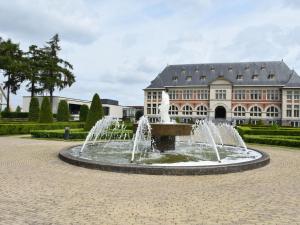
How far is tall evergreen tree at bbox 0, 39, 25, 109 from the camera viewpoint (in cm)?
4684

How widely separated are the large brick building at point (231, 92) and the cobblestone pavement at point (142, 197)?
52289 mm

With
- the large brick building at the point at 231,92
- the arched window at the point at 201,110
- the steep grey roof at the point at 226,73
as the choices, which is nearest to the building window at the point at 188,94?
the large brick building at the point at 231,92

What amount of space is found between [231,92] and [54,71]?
32171 mm

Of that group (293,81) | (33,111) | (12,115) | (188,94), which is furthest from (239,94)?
(12,115)

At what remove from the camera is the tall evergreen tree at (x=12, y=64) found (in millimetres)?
46844

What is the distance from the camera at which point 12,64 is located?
46406 mm

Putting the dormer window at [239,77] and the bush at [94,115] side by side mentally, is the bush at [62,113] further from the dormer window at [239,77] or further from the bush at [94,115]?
A: the dormer window at [239,77]

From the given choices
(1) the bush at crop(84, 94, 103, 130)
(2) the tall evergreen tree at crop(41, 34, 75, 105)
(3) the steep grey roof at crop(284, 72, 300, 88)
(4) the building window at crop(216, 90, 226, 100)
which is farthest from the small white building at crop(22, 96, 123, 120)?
(3) the steep grey roof at crop(284, 72, 300, 88)

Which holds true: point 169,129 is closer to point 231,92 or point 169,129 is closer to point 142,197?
point 142,197

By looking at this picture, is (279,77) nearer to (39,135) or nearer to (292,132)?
(292,132)

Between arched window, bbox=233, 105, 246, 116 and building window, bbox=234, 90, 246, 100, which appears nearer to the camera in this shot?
building window, bbox=234, 90, 246, 100

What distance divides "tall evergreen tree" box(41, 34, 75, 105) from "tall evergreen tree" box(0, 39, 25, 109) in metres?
3.50

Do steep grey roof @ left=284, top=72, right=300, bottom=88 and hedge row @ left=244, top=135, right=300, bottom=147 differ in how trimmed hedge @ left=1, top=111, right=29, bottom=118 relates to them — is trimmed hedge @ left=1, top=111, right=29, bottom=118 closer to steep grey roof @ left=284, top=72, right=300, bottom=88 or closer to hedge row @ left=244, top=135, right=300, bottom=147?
hedge row @ left=244, top=135, right=300, bottom=147

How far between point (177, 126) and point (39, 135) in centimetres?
1382
